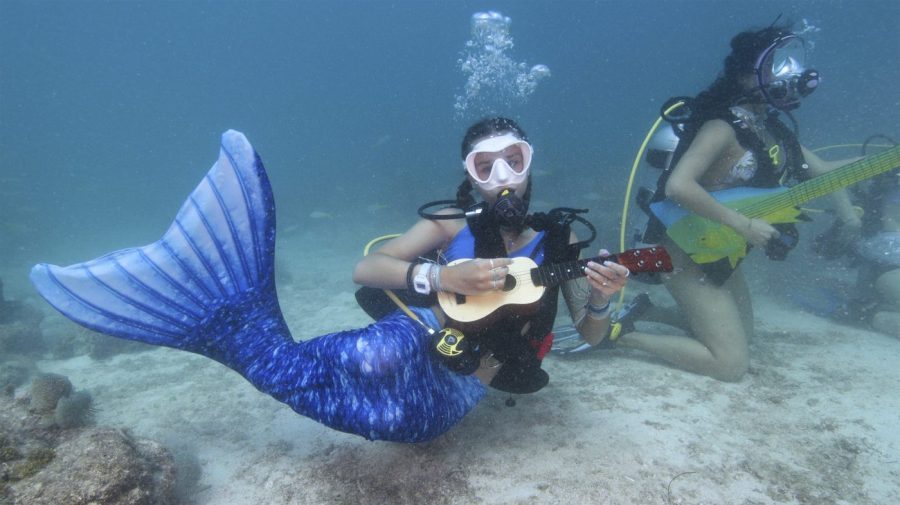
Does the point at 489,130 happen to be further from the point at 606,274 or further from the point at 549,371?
the point at 549,371

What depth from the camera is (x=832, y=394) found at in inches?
144

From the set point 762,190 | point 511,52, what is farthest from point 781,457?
point 511,52

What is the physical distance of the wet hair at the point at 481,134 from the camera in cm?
270

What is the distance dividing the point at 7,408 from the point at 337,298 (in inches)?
240

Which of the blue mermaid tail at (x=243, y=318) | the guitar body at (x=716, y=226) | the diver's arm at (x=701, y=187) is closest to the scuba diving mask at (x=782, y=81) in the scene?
the diver's arm at (x=701, y=187)

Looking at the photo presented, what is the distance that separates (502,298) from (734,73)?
347 centimetres

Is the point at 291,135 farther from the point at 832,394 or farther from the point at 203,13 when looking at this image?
the point at 832,394

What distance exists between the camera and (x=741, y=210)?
13.3ft

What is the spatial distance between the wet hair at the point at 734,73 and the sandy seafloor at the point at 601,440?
2674 mm

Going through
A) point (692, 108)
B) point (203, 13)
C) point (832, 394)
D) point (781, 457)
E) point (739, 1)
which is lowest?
point (832, 394)

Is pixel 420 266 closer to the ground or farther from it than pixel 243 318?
farther from it

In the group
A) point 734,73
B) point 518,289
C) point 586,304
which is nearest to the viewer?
point 518,289

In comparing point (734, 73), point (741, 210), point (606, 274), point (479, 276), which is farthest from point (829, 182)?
point (479, 276)

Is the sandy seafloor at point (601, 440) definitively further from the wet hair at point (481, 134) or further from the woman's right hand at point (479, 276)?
the wet hair at point (481, 134)
